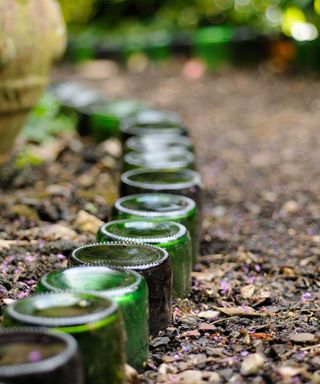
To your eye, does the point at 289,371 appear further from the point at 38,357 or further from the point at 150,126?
the point at 150,126

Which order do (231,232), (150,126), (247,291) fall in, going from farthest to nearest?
1. (150,126)
2. (231,232)
3. (247,291)

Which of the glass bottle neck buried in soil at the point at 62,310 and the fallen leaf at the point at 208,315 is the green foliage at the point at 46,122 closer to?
the fallen leaf at the point at 208,315

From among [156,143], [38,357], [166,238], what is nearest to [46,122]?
[156,143]

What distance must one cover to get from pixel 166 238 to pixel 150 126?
186 cm

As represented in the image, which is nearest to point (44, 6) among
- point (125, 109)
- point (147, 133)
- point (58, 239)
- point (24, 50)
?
point (24, 50)

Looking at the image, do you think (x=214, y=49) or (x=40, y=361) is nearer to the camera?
(x=40, y=361)

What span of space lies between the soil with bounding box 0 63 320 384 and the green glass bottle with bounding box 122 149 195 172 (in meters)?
0.18

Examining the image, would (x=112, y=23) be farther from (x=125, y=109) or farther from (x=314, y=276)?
(x=314, y=276)

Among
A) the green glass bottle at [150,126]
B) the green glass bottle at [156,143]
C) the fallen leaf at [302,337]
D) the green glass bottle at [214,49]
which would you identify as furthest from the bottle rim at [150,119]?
the green glass bottle at [214,49]

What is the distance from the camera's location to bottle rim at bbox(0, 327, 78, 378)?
1.31m

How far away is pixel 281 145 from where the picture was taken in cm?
467

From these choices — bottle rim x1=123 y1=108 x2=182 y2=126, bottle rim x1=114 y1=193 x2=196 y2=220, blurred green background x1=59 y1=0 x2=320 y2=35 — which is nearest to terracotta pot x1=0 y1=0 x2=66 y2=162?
bottle rim x1=123 y1=108 x2=182 y2=126

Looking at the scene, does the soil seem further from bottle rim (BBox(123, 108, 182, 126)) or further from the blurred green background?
the blurred green background

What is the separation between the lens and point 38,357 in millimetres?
1380
